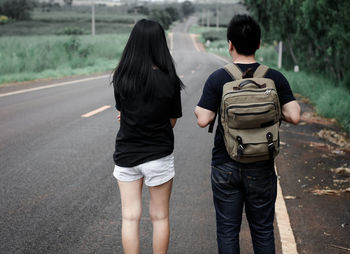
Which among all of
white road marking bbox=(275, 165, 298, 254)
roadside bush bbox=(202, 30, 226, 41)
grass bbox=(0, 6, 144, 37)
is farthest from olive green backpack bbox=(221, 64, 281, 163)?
roadside bush bbox=(202, 30, 226, 41)

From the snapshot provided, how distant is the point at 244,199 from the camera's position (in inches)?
112

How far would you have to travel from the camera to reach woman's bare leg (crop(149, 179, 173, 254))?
118 inches

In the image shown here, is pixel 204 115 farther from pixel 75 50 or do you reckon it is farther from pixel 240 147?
pixel 75 50

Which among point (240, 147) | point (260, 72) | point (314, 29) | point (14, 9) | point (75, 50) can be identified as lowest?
point (75, 50)

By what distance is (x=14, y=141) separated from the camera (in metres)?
7.59

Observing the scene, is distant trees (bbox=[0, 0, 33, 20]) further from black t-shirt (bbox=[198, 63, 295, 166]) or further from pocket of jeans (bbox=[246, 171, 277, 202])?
pocket of jeans (bbox=[246, 171, 277, 202])

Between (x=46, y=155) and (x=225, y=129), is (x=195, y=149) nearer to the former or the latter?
(x=46, y=155)

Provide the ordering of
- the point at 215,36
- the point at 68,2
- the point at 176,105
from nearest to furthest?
the point at 176,105 < the point at 215,36 < the point at 68,2

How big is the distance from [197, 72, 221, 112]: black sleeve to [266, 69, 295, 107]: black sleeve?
0.33 meters

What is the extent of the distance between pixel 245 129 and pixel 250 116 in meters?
0.10

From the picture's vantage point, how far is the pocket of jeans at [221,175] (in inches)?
108

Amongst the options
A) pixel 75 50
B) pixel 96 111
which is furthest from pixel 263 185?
pixel 75 50

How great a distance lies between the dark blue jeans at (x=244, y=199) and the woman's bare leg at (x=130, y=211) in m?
0.54

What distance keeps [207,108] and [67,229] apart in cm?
209
